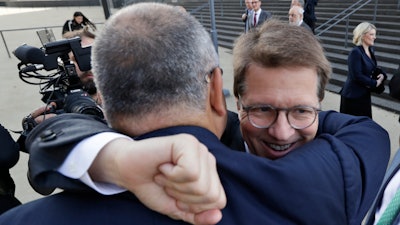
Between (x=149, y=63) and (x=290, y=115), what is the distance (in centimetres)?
62

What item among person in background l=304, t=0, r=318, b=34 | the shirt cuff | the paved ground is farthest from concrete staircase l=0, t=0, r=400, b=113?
the shirt cuff

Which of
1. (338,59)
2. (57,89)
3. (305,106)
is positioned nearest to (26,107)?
(57,89)

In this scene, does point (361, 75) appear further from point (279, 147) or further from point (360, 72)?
point (279, 147)

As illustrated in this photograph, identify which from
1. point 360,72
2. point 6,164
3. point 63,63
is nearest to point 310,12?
point 360,72

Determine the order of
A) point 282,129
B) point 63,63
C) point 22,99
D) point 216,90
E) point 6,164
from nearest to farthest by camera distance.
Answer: point 216,90, point 282,129, point 6,164, point 63,63, point 22,99

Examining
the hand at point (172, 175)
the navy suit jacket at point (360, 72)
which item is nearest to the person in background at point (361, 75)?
the navy suit jacket at point (360, 72)

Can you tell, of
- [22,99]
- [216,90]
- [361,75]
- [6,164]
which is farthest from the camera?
[22,99]

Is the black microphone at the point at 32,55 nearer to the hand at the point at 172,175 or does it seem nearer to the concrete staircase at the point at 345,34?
the hand at the point at 172,175

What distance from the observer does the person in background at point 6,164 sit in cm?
203

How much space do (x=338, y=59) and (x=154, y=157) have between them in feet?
22.7

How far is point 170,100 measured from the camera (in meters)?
0.75

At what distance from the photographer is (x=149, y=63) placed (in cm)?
72

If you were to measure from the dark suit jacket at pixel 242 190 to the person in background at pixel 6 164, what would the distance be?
142 cm

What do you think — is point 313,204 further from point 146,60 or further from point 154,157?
point 146,60
